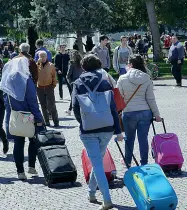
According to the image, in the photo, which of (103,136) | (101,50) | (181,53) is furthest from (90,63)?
(181,53)

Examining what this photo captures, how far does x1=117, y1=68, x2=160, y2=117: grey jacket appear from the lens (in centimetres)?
921

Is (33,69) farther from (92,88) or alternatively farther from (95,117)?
(95,117)

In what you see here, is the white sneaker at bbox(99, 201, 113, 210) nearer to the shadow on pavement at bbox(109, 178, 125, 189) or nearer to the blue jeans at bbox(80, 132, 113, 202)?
the blue jeans at bbox(80, 132, 113, 202)

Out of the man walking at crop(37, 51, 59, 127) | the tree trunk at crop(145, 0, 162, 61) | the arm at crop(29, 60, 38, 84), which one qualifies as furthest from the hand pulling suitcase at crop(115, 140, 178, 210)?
the tree trunk at crop(145, 0, 162, 61)

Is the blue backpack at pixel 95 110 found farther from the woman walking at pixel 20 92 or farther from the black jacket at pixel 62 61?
the black jacket at pixel 62 61

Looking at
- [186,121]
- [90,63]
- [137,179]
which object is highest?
[90,63]

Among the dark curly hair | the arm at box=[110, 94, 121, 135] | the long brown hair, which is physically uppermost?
the dark curly hair

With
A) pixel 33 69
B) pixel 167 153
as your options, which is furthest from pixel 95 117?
pixel 33 69

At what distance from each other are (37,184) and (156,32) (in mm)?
31483

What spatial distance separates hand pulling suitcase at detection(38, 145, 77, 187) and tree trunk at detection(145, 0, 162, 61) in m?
29.6

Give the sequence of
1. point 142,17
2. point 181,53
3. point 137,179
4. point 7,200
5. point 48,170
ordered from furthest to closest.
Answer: point 142,17 < point 181,53 < point 48,170 < point 7,200 < point 137,179

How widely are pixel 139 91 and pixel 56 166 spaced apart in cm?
151

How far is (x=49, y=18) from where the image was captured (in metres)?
36.0

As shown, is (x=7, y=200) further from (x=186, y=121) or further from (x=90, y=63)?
(x=186, y=121)
